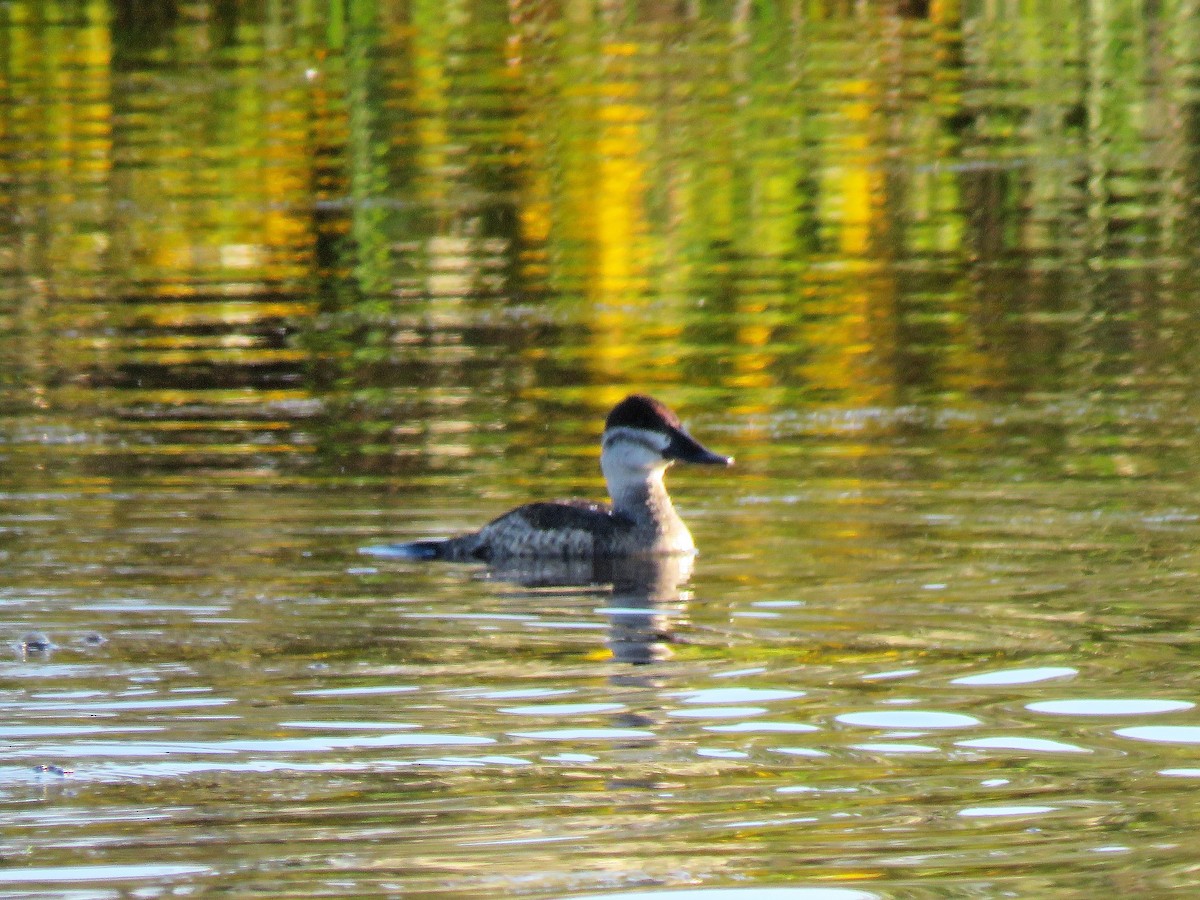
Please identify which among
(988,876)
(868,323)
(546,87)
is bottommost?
(988,876)

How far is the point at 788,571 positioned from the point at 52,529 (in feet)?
11.0

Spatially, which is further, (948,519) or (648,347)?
(648,347)

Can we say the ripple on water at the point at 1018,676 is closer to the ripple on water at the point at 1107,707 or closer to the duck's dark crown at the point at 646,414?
the ripple on water at the point at 1107,707

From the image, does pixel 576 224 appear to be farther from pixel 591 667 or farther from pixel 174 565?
pixel 591 667

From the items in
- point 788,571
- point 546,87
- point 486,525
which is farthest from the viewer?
point 546,87

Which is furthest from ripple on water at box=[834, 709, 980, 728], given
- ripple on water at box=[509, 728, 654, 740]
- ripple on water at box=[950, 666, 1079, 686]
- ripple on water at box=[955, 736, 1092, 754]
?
ripple on water at box=[509, 728, 654, 740]

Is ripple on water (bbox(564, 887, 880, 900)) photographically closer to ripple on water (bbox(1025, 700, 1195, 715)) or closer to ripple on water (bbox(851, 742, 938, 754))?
ripple on water (bbox(851, 742, 938, 754))

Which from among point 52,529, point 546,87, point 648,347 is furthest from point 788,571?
point 546,87

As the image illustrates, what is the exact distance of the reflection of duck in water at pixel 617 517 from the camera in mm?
11055

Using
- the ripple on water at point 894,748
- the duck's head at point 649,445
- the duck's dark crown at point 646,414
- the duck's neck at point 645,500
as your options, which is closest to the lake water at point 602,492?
the ripple on water at point 894,748

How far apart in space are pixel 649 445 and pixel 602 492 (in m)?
1.08

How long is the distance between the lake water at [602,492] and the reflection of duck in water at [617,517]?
6.9 inches

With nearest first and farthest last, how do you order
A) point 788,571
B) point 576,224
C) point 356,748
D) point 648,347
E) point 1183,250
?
point 356,748 < point 788,571 < point 648,347 < point 1183,250 < point 576,224

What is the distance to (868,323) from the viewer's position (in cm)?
1709
